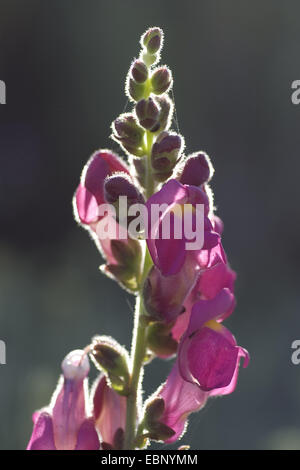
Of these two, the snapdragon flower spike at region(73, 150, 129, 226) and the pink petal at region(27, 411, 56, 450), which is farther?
the snapdragon flower spike at region(73, 150, 129, 226)

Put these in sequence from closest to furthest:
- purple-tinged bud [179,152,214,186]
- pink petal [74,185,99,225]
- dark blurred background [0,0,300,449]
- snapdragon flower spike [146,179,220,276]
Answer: snapdragon flower spike [146,179,220,276], purple-tinged bud [179,152,214,186], pink petal [74,185,99,225], dark blurred background [0,0,300,449]

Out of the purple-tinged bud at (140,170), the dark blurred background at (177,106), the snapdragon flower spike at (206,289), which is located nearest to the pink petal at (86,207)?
the purple-tinged bud at (140,170)

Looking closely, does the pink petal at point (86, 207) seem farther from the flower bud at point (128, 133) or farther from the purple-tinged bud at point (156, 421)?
the purple-tinged bud at point (156, 421)

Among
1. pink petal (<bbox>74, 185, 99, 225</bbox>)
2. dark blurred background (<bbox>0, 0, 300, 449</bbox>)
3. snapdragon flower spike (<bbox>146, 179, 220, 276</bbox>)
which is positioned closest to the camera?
snapdragon flower spike (<bbox>146, 179, 220, 276</bbox>)

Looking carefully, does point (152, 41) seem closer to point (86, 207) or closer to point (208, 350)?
point (86, 207)

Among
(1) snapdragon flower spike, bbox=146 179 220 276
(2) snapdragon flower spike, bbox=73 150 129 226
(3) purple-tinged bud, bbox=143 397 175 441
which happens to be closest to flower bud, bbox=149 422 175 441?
(3) purple-tinged bud, bbox=143 397 175 441

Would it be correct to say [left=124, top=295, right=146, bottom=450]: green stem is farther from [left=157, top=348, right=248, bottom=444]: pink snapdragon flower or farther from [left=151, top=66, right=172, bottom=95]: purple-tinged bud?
[left=151, top=66, right=172, bottom=95]: purple-tinged bud

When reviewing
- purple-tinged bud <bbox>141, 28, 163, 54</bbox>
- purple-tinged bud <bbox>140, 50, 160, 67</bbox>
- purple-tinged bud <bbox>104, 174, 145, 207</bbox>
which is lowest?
purple-tinged bud <bbox>104, 174, 145, 207</bbox>

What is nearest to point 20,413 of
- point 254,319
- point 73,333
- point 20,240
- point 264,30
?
point 73,333
